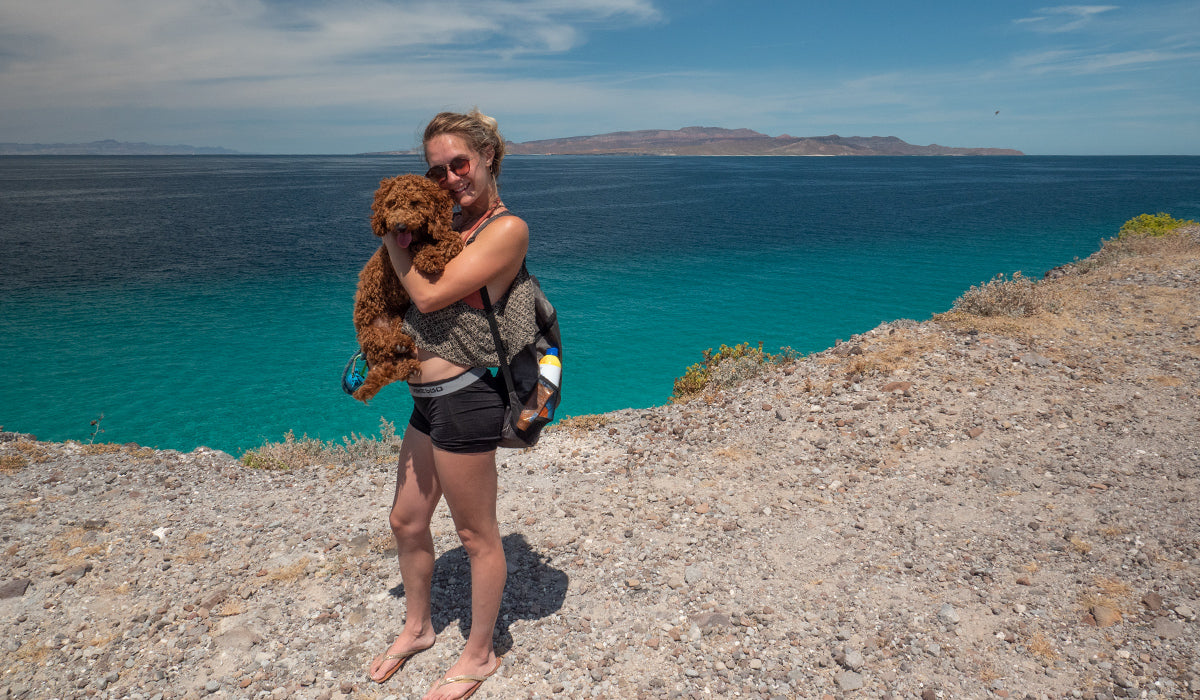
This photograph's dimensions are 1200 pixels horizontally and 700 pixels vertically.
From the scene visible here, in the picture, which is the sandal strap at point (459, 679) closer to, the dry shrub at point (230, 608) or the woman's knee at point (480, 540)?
the woman's knee at point (480, 540)

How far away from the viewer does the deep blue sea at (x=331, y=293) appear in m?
14.6

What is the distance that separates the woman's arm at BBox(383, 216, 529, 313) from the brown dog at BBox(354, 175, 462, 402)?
39 millimetres

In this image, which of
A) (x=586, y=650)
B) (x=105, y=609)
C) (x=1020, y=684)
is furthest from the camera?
(x=105, y=609)

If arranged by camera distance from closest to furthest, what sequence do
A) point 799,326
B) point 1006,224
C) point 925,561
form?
1. point 925,561
2. point 799,326
3. point 1006,224

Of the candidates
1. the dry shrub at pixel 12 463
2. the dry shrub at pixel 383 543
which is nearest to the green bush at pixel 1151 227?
the dry shrub at pixel 383 543

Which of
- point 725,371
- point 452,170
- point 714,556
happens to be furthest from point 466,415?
point 725,371

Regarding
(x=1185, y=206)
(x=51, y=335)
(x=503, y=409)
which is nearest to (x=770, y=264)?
(x=51, y=335)

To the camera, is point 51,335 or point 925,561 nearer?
point 925,561

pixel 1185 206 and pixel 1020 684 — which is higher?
pixel 1185 206

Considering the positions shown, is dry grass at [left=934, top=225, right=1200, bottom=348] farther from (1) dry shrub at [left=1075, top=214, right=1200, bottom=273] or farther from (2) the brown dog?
(2) the brown dog

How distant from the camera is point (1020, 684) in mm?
3014

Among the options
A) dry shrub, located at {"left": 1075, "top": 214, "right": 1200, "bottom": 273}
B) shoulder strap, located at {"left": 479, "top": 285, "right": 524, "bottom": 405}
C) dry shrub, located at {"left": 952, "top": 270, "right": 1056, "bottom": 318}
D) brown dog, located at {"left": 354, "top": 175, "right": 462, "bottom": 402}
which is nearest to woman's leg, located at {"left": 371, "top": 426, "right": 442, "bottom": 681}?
brown dog, located at {"left": 354, "top": 175, "right": 462, "bottom": 402}

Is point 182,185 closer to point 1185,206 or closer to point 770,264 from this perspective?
point 770,264

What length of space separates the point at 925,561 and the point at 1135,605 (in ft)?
3.47
